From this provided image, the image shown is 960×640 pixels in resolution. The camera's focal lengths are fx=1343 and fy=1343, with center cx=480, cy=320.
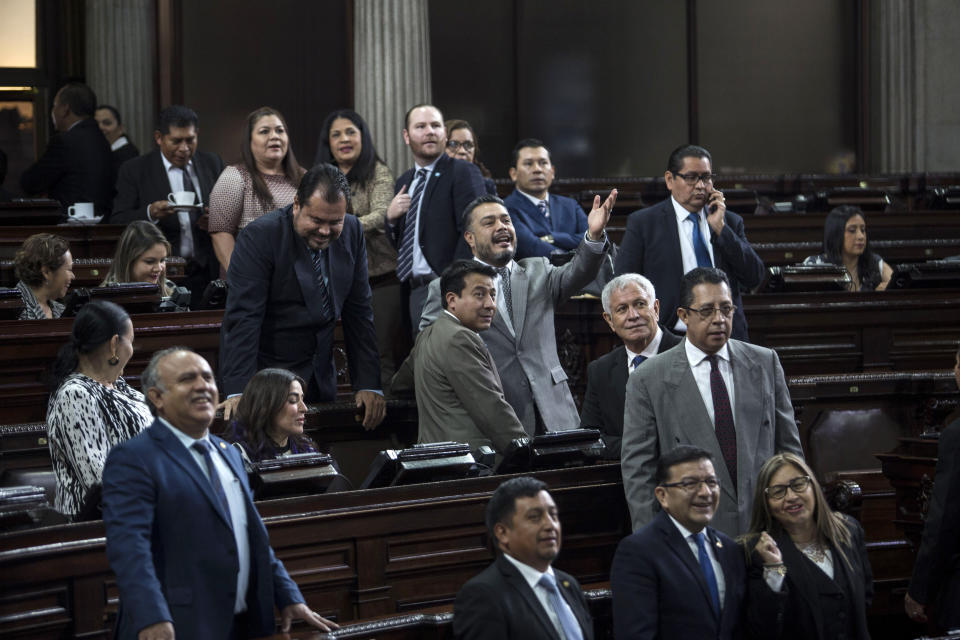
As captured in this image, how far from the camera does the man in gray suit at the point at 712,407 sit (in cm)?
368

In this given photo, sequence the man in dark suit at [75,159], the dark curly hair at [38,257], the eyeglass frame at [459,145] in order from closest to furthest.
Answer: the dark curly hair at [38,257]
the eyeglass frame at [459,145]
the man in dark suit at [75,159]

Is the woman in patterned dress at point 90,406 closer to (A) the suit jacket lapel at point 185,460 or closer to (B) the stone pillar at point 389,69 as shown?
(A) the suit jacket lapel at point 185,460

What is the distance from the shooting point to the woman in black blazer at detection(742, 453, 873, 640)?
11.0ft

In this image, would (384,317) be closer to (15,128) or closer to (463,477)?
(463,477)

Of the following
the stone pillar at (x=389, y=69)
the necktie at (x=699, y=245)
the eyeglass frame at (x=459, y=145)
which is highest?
the stone pillar at (x=389, y=69)

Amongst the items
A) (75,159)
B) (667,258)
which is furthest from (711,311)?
(75,159)

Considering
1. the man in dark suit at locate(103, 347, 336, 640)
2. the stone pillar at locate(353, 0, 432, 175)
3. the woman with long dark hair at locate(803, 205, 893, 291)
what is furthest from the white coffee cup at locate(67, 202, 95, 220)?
the man in dark suit at locate(103, 347, 336, 640)

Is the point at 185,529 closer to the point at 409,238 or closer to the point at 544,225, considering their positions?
the point at 409,238

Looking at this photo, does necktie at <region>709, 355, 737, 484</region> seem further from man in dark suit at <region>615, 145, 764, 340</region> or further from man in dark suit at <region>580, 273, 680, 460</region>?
man in dark suit at <region>615, 145, 764, 340</region>

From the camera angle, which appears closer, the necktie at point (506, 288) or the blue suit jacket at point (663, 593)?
the blue suit jacket at point (663, 593)

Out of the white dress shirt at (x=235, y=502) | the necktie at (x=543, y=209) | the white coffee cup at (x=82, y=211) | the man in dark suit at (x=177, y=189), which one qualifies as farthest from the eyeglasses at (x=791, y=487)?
the white coffee cup at (x=82, y=211)

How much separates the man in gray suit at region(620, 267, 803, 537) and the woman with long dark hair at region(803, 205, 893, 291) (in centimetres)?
259

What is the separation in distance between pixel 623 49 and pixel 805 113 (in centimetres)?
158

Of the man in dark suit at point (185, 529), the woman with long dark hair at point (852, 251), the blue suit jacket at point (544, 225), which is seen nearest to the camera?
the man in dark suit at point (185, 529)
